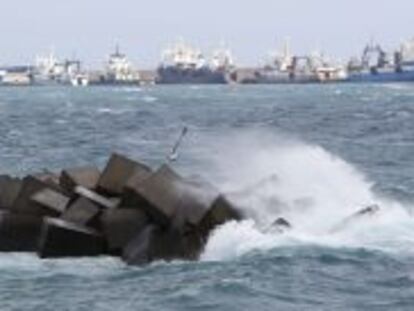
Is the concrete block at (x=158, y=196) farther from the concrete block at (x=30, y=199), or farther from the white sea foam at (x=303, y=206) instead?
the concrete block at (x=30, y=199)

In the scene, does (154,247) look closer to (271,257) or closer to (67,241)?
(67,241)

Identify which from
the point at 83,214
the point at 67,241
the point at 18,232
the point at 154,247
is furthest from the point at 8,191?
the point at 154,247

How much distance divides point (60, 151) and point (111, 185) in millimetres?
22629

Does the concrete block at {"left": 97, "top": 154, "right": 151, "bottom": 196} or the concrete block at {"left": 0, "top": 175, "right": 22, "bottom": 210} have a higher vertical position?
the concrete block at {"left": 97, "top": 154, "right": 151, "bottom": 196}

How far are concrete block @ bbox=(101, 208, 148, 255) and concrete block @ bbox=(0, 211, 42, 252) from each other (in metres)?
1.45

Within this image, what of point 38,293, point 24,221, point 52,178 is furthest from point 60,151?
point 38,293

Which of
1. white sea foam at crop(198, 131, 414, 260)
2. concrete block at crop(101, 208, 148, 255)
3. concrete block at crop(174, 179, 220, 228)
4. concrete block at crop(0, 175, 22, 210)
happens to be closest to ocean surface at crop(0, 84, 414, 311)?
white sea foam at crop(198, 131, 414, 260)

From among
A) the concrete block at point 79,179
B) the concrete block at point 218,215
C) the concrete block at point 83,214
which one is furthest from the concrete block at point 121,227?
the concrete block at point 79,179

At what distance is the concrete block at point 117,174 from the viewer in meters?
21.2

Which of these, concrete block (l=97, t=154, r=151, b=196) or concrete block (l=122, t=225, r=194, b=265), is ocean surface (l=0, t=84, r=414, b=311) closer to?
concrete block (l=122, t=225, r=194, b=265)

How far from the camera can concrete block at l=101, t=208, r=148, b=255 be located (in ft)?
64.5

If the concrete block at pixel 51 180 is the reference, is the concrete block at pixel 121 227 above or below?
below

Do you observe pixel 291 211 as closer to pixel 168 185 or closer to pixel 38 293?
pixel 168 185

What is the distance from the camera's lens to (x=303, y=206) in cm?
2300
